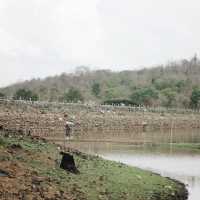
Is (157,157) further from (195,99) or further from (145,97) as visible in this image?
(145,97)

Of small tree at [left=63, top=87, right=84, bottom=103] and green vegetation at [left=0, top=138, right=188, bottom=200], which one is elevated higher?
small tree at [left=63, top=87, right=84, bottom=103]

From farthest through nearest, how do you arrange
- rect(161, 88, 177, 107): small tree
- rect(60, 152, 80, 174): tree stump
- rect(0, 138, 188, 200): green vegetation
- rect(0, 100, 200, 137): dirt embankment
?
rect(161, 88, 177, 107): small tree
rect(0, 100, 200, 137): dirt embankment
rect(60, 152, 80, 174): tree stump
rect(0, 138, 188, 200): green vegetation

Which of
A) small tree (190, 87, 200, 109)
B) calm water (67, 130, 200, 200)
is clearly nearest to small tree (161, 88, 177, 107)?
small tree (190, 87, 200, 109)

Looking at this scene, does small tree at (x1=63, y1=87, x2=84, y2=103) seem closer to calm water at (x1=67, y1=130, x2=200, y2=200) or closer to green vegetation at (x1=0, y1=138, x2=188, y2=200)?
calm water at (x1=67, y1=130, x2=200, y2=200)

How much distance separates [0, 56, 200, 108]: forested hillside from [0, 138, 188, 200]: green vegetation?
184 ft

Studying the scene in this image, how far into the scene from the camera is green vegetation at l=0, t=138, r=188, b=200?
16.4 metres

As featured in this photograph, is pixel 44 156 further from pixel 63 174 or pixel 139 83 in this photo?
pixel 139 83

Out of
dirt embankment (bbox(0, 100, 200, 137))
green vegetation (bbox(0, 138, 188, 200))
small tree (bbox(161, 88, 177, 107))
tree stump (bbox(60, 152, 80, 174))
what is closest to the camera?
green vegetation (bbox(0, 138, 188, 200))

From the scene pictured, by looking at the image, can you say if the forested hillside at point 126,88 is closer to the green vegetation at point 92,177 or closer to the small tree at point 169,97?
the small tree at point 169,97

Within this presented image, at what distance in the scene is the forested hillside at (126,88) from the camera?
104 m

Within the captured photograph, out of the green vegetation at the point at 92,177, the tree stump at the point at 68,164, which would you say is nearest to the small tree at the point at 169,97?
the green vegetation at the point at 92,177

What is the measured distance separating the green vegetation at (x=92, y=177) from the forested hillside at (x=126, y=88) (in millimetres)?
56209

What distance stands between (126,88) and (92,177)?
109020 mm

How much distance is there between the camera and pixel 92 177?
59.9 feet
